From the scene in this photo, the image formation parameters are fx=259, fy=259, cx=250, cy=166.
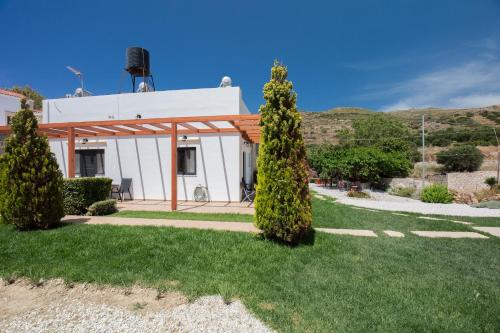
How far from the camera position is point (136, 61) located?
1620cm

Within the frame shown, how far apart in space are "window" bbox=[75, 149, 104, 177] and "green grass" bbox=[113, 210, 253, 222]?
5.44 metres

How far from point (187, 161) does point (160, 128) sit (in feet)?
6.02

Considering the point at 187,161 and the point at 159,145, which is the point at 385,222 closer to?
the point at 187,161

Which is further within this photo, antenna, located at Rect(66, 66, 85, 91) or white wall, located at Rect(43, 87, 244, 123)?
antenna, located at Rect(66, 66, 85, 91)

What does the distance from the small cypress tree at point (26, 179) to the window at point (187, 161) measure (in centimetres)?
575

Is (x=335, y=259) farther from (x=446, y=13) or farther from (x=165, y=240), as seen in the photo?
(x=446, y=13)

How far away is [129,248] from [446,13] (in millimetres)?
15872

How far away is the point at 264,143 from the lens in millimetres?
5285

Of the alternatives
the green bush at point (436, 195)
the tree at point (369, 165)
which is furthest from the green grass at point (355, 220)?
the tree at point (369, 165)

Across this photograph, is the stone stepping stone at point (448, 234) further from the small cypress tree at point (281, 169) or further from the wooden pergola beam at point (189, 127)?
the wooden pergola beam at point (189, 127)

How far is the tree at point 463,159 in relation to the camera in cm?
2366

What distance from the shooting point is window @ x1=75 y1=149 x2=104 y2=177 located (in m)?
12.6

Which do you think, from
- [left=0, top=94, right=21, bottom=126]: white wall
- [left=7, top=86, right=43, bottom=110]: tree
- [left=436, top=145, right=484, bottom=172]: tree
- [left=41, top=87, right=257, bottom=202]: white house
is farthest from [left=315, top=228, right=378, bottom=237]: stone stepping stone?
[left=7, top=86, right=43, bottom=110]: tree

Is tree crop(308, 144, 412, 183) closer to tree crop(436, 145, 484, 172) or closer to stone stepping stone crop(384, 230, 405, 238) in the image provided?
tree crop(436, 145, 484, 172)
